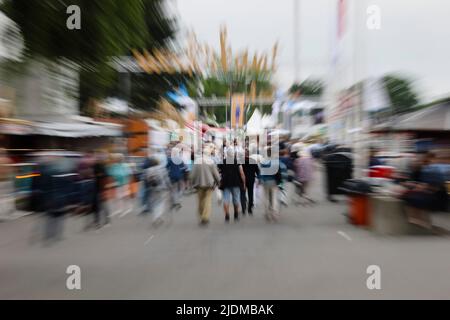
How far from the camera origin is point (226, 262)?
24.7 feet

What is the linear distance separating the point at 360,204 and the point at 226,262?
4.58 meters

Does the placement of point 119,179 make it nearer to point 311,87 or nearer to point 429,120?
point 429,120

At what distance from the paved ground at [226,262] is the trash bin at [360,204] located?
37 cm

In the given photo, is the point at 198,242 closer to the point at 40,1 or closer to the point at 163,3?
the point at 163,3

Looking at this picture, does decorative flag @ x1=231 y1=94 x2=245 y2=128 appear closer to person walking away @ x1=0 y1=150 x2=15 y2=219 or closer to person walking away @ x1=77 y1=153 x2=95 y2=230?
person walking away @ x1=0 y1=150 x2=15 y2=219

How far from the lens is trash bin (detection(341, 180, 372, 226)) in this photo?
11039mm

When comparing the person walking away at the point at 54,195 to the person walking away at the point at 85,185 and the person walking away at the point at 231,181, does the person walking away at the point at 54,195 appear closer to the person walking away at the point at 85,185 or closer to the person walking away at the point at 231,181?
the person walking away at the point at 85,185

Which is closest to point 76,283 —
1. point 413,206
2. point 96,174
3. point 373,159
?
point 96,174

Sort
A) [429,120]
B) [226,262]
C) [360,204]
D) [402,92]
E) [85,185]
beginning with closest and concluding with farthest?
[226,262] < [360,204] < [85,185] < [429,120] < [402,92]

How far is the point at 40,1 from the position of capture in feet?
13.1

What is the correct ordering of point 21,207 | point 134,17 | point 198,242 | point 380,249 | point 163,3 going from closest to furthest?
point 134,17 → point 163,3 → point 380,249 → point 198,242 → point 21,207

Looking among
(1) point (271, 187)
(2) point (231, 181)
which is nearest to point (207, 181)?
(2) point (231, 181)

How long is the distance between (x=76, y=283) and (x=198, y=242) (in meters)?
3.31

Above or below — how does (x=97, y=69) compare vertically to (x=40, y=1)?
below
